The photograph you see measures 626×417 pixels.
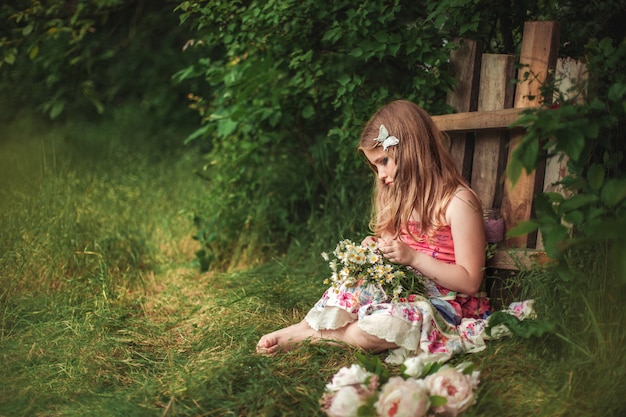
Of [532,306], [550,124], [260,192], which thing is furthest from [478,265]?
[260,192]

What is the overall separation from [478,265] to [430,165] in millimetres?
512

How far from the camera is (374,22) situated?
11.4ft

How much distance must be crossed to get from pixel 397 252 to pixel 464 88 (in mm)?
1012

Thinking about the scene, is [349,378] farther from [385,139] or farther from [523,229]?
[385,139]

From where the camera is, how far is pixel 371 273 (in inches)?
111

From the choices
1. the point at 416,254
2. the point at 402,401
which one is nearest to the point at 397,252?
the point at 416,254

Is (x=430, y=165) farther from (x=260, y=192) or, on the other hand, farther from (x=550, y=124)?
(x=260, y=192)

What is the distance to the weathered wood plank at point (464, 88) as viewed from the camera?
3.25m

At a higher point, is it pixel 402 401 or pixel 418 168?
pixel 418 168

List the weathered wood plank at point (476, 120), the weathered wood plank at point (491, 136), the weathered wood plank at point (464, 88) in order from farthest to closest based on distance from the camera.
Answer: the weathered wood plank at point (464, 88) < the weathered wood plank at point (491, 136) < the weathered wood plank at point (476, 120)

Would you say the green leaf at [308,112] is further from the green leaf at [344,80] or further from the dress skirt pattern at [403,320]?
the dress skirt pattern at [403,320]

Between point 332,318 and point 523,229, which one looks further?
point 332,318

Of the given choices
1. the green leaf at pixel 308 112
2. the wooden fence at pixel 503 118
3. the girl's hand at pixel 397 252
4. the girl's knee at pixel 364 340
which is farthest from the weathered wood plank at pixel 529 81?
the green leaf at pixel 308 112

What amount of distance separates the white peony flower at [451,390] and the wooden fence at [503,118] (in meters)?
0.95
